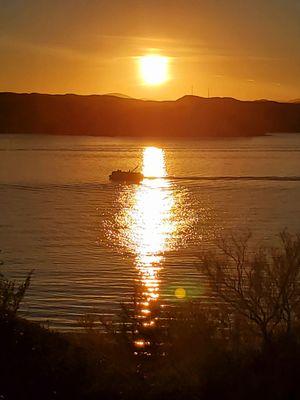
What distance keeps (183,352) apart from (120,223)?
2451 centimetres

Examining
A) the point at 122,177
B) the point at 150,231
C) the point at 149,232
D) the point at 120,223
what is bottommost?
the point at 149,232

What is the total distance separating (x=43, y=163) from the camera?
237 feet

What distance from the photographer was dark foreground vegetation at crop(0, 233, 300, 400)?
9578 millimetres

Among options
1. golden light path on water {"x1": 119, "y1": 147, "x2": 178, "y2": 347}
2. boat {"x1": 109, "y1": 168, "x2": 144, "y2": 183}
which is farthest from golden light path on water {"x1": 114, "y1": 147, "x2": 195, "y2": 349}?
boat {"x1": 109, "y1": 168, "x2": 144, "y2": 183}

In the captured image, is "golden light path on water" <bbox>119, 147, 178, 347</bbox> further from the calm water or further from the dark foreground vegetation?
the dark foreground vegetation

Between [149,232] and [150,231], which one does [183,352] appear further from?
[150,231]

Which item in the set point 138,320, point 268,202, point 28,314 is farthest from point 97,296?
point 268,202

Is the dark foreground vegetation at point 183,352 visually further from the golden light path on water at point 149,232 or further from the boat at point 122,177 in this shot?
the boat at point 122,177

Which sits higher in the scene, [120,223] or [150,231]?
[120,223]

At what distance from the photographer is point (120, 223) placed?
35.1m

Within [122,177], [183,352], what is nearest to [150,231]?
[183,352]

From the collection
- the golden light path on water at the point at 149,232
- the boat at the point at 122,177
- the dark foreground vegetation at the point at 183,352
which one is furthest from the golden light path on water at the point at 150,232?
the boat at the point at 122,177

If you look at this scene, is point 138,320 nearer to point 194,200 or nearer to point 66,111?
point 194,200

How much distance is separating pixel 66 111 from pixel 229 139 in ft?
100
